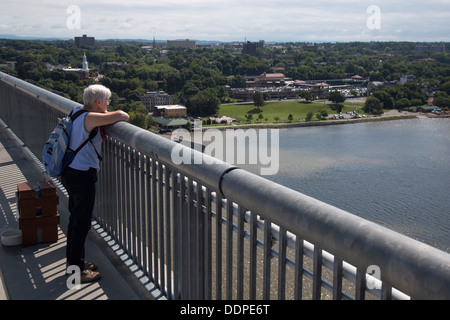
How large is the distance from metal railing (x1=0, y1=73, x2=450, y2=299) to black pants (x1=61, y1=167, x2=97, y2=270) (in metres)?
0.15

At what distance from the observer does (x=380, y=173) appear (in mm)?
21031

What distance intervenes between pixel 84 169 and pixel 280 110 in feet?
127

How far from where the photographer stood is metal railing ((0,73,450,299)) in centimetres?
69

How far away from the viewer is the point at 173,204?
139cm

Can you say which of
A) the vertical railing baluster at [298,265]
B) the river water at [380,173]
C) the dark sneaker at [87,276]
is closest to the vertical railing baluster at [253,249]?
the vertical railing baluster at [298,265]

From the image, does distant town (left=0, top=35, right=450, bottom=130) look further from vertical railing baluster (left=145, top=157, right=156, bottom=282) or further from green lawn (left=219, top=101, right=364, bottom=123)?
vertical railing baluster (left=145, top=157, right=156, bottom=282)

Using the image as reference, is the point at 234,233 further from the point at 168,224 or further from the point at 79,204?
the point at 79,204

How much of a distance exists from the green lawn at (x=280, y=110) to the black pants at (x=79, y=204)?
109 ft

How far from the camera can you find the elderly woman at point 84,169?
1.56m

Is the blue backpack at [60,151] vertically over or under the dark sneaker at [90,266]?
over

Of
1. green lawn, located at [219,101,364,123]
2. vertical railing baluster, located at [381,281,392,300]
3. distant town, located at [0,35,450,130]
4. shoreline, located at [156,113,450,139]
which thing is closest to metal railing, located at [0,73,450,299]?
vertical railing baluster, located at [381,281,392,300]

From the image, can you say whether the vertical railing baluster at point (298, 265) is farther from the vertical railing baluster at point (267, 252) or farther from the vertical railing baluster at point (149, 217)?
the vertical railing baluster at point (149, 217)

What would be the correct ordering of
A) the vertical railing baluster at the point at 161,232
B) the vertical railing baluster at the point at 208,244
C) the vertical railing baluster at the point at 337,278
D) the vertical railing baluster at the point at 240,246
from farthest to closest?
the vertical railing baluster at the point at 161,232
the vertical railing baluster at the point at 208,244
the vertical railing baluster at the point at 240,246
the vertical railing baluster at the point at 337,278

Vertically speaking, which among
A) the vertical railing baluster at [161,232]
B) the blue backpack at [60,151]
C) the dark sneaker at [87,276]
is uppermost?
the blue backpack at [60,151]
